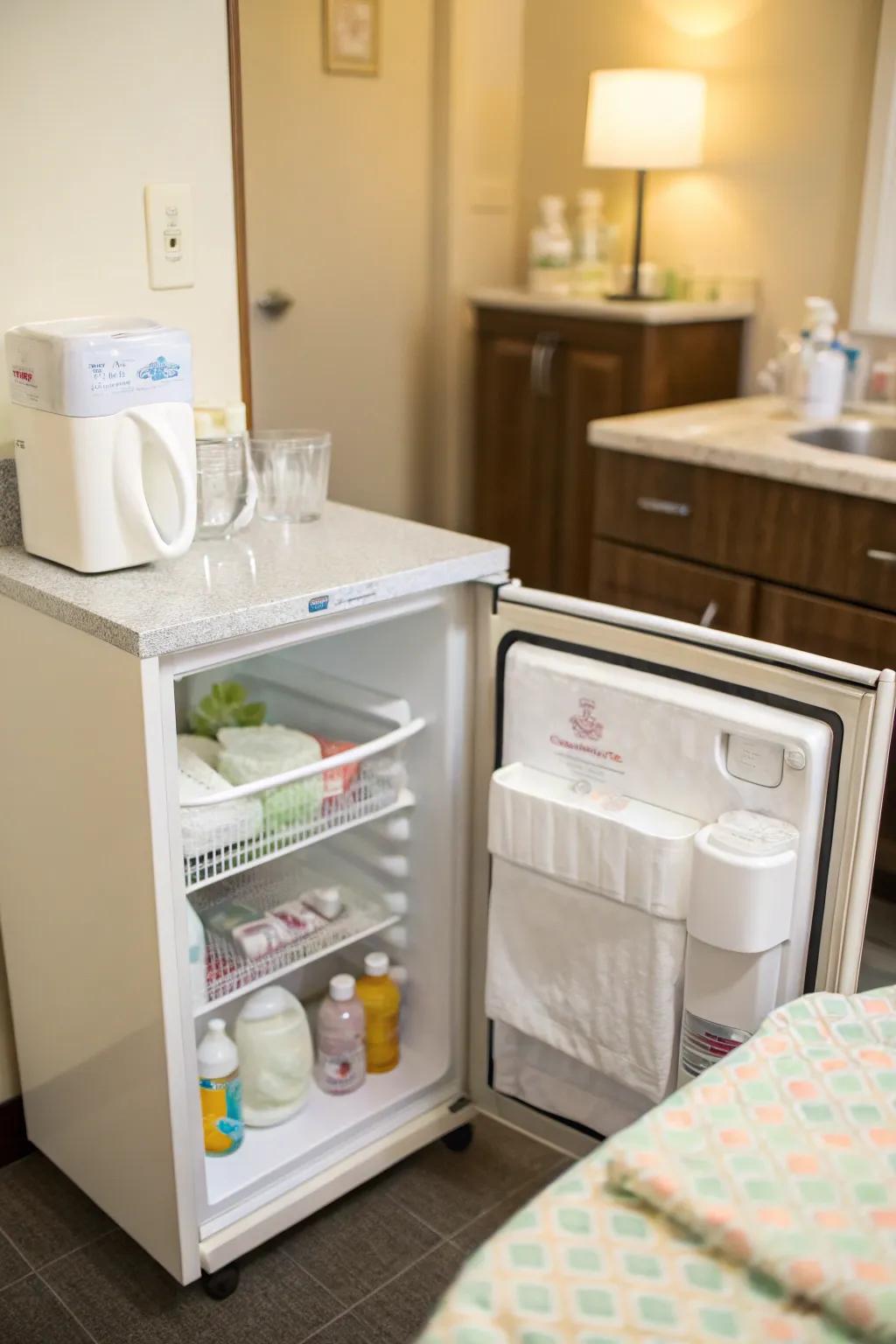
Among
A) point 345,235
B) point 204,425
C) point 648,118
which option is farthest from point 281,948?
point 345,235

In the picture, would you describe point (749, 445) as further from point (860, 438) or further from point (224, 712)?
point (224, 712)

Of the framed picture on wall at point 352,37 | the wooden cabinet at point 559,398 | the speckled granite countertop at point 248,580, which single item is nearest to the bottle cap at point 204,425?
the speckled granite countertop at point 248,580

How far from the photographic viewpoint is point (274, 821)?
1.63 meters

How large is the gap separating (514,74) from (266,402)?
1.12 m

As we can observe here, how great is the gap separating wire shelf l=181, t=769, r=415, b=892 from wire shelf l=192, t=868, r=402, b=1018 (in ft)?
0.18

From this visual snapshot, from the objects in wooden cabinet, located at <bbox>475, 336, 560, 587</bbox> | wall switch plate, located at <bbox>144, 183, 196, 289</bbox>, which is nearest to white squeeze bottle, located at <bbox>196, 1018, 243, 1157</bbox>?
wall switch plate, located at <bbox>144, 183, 196, 289</bbox>

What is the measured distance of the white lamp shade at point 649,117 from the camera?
9.41 feet

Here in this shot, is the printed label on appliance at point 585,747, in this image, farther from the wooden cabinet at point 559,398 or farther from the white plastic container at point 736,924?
the wooden cabinet at point 559,398

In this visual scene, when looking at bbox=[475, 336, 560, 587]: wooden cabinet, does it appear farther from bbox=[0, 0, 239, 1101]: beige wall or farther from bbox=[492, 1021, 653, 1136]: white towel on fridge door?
bbox=[492, 1021, 653, 1136]: white towel on fridge door

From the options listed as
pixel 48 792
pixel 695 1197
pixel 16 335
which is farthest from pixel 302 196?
pixel 695 1197

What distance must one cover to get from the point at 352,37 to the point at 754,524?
1.77 m

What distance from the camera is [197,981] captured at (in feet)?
5.18

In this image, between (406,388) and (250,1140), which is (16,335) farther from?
(406,388)

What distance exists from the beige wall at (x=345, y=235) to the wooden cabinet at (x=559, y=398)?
1.03 ft
